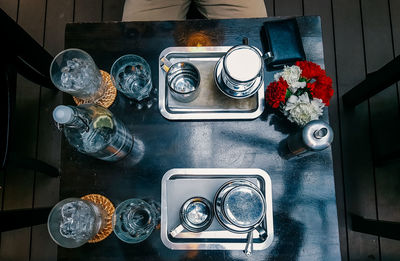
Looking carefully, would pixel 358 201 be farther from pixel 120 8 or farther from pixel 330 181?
pixel 120 8

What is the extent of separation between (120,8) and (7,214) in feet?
4.52

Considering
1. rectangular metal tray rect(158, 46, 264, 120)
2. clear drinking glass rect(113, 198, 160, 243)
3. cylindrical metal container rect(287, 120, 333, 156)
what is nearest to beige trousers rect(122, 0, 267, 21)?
rectangular metal tray rect(158, 46, 264, 120)

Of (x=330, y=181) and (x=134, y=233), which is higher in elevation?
(x=330, y=181)

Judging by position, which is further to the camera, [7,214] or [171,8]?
[171,8]

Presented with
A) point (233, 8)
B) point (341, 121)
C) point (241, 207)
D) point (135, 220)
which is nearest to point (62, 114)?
point (135, 220)

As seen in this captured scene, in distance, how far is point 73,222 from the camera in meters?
0.93

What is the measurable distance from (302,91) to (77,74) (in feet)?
2.55

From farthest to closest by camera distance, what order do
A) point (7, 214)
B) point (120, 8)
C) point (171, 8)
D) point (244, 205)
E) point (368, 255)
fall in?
point (120, 8) → point (368, 255) → point (171, 8) → point (7, 214) → point (244, 205)

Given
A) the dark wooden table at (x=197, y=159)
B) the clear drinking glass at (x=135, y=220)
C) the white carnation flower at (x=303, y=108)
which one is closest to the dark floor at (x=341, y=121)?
the dark wooden table at (x=197, y=159)

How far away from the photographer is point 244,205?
841 millimetres

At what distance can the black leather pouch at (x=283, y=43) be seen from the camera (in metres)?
1.04

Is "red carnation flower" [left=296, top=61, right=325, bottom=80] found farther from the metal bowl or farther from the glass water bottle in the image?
the glass water bottle

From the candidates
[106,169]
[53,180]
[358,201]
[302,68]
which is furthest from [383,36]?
[53,180]

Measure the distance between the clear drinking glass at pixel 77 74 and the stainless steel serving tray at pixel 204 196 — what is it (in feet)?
1.33
